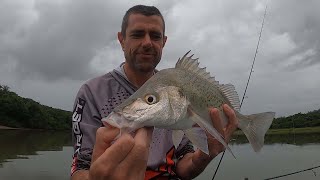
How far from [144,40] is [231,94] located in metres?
1.22

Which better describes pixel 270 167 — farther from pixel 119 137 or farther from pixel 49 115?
pixel 49 115

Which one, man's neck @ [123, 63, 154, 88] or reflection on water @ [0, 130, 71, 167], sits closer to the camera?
man's neck @ [123, 63, 154, 88]

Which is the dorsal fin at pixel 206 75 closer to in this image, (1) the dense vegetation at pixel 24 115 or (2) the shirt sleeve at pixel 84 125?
(2) the shirt sleeve at pixel 84 125

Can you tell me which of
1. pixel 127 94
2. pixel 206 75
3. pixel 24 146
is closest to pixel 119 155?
pixel 206 75

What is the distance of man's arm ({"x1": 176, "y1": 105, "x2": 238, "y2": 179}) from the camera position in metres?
3.55

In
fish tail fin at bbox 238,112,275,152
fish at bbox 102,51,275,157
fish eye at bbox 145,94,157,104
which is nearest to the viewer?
fish at bbox 102,51,275,157

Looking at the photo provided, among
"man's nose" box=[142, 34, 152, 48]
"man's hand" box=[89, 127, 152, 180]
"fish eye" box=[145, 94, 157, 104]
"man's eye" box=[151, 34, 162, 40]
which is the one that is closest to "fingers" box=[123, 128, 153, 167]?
"man's hand" box=[89, 127, 152, 180]

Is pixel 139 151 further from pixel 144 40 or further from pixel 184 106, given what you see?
pixel 144 40

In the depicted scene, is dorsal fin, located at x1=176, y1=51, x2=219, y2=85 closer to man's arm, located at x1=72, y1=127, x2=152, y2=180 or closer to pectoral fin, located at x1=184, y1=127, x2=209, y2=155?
pectoral fin, located at x1=184, y1=127, x2=209, y2=155

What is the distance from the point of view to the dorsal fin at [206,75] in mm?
3695

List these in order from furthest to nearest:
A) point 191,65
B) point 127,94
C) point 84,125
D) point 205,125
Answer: point 127,94 < point 84,125 < point 191,65 < point 205,125

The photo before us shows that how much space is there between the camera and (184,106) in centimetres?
304

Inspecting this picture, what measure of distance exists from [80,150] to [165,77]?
1.64m

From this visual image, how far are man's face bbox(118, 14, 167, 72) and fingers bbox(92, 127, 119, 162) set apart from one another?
2.05 metres
